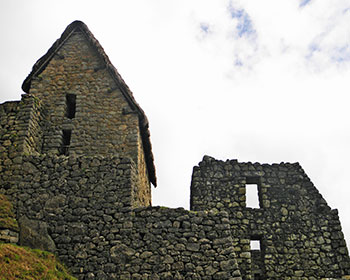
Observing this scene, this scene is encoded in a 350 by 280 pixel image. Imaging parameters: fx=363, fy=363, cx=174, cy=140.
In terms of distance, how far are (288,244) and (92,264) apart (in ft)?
24.9

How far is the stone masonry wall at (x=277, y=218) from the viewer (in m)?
13.5

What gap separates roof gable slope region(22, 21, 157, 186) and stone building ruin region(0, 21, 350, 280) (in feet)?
0.14

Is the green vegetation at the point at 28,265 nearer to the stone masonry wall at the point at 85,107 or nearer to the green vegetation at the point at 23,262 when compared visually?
the green vegetation at the point at 23,262

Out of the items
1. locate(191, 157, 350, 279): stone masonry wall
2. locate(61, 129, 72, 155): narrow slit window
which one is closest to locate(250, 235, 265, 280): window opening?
locate(191, 157, 350, 279): stone masonry wall

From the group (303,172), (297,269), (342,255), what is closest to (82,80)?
(303,172)

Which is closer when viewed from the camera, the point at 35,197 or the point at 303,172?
the point at 35,197

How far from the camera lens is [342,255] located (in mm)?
13781

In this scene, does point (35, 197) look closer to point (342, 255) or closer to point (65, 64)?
point (65, 64)

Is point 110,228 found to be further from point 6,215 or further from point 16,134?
point 16,134

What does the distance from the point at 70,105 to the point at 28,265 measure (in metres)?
7.76

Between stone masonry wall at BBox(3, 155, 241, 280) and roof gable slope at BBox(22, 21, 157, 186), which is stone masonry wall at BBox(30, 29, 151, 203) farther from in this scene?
stone masonry wall at BBox(3, 155, 241, 280)

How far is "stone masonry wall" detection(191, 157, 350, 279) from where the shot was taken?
13.5 metres

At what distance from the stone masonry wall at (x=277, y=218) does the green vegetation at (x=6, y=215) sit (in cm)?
664

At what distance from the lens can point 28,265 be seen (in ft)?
29.2
